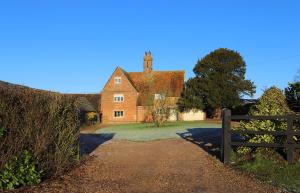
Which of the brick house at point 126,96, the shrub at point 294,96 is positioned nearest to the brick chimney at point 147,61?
the brick house at point 126,96

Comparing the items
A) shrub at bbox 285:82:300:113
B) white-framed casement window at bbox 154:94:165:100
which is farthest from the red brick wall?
shrub at bbox 285:82:300:113

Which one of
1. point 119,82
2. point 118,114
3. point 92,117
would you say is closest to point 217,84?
point 119,82

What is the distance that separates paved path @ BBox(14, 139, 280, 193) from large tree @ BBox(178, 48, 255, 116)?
148 ft

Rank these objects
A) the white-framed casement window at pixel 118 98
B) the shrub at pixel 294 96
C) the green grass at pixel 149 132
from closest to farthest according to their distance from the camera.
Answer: the shrub at pixel 294 96
the green grass at pixel 149 132
the white-framed casement window at pixel 118 98

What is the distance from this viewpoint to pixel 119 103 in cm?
6831

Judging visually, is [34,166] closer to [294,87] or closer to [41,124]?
[41,124]

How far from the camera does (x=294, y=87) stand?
20.7m

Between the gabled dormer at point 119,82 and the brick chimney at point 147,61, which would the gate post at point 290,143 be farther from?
the brick chimney at point 147,61

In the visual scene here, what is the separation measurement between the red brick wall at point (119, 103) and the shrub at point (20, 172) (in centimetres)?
5728

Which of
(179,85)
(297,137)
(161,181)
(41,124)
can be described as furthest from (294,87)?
(179,85)

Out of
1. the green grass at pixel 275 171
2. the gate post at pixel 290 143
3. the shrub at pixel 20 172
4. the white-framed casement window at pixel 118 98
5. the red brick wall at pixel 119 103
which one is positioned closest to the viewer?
the shrub at pixel 20 172

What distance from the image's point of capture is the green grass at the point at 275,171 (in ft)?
35.9

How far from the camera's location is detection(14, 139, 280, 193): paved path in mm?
10500

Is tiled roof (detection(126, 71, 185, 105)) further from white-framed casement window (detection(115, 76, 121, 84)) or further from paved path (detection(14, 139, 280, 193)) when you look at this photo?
paved path (detection(14, 139, 280, 193))
